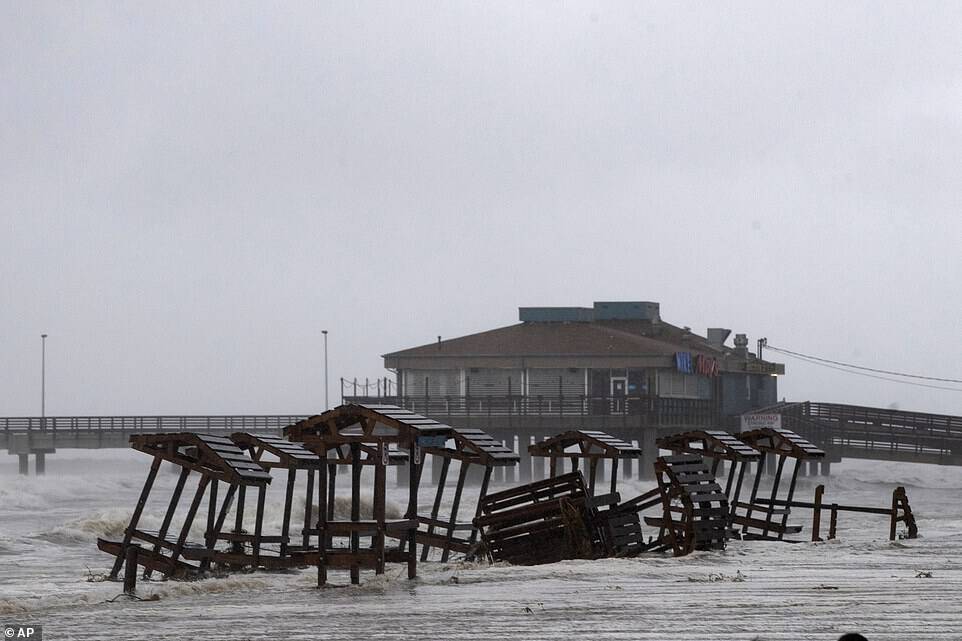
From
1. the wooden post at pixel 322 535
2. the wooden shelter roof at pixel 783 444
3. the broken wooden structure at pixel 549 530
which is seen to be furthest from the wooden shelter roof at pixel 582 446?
the wooden post at pixel 322 535

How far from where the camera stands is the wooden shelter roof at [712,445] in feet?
90.1

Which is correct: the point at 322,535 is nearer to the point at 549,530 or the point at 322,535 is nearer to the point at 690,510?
the point at 549,530

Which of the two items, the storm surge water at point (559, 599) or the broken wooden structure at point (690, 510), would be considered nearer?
the storm surge water at point (559, 599)

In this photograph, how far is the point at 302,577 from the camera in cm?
2034

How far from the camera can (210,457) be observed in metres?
19.5

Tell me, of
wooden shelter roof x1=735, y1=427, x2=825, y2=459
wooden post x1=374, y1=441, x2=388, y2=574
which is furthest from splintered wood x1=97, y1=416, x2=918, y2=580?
wooden shelter roof x1=735, y1=427, x2=825, y2=459

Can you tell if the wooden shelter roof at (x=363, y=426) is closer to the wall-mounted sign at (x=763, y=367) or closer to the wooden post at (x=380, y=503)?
the wooden post at (x=380, y=503)

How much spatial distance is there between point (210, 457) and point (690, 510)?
7.62m

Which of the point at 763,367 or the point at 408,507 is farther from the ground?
the point at 763,367

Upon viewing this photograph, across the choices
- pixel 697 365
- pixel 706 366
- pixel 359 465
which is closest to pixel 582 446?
pixel 359 465

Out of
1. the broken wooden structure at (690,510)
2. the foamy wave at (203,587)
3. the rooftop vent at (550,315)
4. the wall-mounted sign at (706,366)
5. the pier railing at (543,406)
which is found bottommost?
the foamy wave at (203,587)

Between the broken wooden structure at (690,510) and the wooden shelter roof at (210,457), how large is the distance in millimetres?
6751

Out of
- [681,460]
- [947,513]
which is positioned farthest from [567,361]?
[681,460]

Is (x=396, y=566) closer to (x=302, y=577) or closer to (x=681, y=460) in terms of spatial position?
(x=302, y=577)
